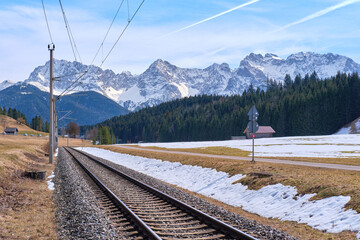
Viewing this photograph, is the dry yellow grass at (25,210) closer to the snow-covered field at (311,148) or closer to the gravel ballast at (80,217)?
the gravel ballast at (80,217)

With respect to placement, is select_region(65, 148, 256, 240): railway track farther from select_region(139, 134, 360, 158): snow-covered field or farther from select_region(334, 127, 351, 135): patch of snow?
select_region(334, 127, 351, 135): patch of snow

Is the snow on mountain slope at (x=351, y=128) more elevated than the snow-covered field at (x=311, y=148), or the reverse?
the snow on mountain slope at (x=351, y=128)

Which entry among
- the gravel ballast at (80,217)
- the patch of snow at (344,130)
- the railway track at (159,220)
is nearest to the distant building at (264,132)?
the patch of snow at (344,130)

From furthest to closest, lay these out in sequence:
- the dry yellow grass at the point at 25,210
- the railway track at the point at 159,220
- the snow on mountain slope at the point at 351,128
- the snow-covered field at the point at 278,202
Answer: the snow on mountain slope at the point at 351,128
the snow-covered field at the point at 278,202
the dry yellow grass at the point at 25,210
the railway track at the point at 159,220

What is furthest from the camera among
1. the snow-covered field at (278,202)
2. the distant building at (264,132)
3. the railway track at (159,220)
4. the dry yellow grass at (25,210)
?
the distant building at (264,132)

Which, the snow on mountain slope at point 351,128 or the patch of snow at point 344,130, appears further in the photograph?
the patch of snow at point 344,130

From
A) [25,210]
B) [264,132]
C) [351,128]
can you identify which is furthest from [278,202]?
[264,132]

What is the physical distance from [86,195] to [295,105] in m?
129

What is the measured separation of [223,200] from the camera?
57.7 ft

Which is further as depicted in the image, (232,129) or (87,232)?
(232,129)

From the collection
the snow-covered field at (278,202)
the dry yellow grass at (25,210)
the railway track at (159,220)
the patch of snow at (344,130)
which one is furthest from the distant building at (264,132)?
the railway track at (159,220)

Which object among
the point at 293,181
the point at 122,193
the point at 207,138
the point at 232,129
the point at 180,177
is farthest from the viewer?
the point at 207,138

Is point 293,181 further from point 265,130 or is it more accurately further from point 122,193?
point 265,130

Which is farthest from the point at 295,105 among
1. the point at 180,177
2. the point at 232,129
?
the point at 180,177
